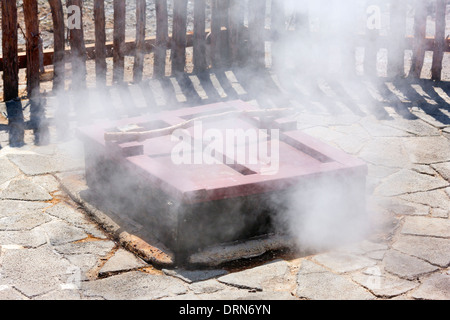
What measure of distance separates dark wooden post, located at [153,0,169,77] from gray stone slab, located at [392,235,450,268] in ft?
14.4

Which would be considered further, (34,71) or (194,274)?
(34,71)

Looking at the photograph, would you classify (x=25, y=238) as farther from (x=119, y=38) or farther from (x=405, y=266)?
(x=119, y=38)

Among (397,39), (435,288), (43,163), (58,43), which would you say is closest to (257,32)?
(397,39)

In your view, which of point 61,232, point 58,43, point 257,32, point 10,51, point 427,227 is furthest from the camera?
point 257,32

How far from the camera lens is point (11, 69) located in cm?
764

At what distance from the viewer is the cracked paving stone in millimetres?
5766

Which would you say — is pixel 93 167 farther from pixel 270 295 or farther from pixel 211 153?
pixel 270 295

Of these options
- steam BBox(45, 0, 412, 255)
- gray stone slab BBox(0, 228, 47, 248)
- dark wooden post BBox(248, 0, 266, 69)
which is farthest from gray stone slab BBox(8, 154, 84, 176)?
dark wooden post BBox(248, 0, 266, 69)

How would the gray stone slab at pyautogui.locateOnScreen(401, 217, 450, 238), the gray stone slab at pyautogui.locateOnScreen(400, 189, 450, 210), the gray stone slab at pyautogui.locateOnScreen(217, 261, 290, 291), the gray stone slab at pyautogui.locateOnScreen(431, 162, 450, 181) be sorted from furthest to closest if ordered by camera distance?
the gray stone slab at pyautogui.locateOnScreen(431, 162, 450, 181) → the gray stone slab at pyautogui.locateOnScreen(400, 189, 450, 210) → the gray stone slab at pyautogui.locateOnScreen(401, 217, 450, 238) → the gray stone slab at pyautogui.locateOnScreen(217, 261, 290, 291)

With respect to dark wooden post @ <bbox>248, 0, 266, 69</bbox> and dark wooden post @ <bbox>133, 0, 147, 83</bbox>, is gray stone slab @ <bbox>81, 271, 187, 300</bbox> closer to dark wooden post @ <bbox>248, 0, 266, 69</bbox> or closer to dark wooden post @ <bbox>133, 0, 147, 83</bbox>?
dark wooden post @ <bbox>133, 0, 147, 83</bbox>

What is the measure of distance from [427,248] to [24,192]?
138 inches

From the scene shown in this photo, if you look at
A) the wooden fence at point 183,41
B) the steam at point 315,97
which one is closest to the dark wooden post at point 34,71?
the wooden fence at point 183,41

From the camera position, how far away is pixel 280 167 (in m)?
4.84
